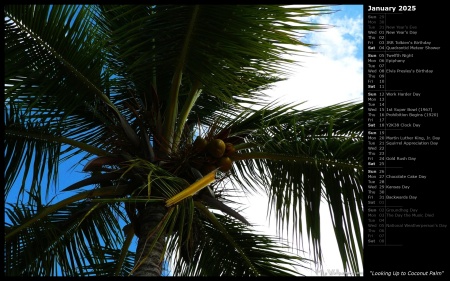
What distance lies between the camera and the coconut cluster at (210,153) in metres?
3.88

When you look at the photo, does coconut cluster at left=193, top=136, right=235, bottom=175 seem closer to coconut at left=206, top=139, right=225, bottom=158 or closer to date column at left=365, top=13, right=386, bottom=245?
coconut at left=206, top=139, right=225, bottom=158

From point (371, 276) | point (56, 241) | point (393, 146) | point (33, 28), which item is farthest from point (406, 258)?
point (33, 28)

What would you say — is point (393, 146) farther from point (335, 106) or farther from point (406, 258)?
point (335, 106)

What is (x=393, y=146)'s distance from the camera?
344 centimetres

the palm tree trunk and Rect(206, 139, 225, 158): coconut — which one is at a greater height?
Rect(206, 139, 225, 158): coconut

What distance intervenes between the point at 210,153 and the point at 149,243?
0.71 m

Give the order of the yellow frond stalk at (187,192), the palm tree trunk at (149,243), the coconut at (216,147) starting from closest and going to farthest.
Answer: the yellow frond stalk at (187,192), the palm tree trunk at (149,243), the coconut at (216,147)

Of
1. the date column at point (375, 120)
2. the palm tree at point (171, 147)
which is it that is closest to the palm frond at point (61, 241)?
the palm tree at point (171, 147)

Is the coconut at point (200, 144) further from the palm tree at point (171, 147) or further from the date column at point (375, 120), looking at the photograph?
the date column at point (375, 120)

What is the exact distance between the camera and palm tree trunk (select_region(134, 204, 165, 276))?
3438mm

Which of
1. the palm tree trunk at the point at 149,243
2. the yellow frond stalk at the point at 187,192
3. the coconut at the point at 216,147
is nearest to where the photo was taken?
the yellow frond stalk at the point at 187,192

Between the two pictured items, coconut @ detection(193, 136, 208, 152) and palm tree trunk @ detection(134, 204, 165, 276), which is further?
coconut @ detection(193, 136, 208, 152)

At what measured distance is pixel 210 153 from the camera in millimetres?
3904

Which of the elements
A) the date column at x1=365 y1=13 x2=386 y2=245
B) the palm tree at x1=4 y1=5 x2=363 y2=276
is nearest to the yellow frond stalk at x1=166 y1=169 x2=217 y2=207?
the palm tree at x1=4 y1=5 x2=363 y2=276
